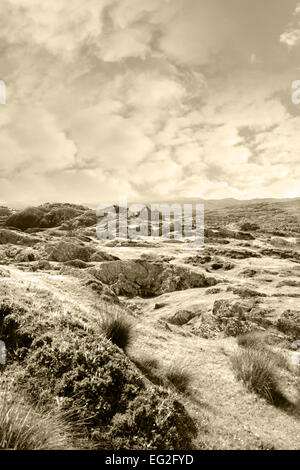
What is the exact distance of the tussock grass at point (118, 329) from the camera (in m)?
7.38

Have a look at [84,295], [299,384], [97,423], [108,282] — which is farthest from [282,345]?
[108,282]

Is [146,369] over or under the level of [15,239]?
under

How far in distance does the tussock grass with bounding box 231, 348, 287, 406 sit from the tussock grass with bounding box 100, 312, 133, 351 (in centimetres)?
269

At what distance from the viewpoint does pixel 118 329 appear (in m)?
7.66

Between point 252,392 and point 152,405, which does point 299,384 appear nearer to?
point 252,392

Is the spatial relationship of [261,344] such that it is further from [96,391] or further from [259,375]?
[96,391]

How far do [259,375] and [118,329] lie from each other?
3420 millimetres

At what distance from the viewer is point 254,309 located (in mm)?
15477

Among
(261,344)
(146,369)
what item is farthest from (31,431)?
(261,344)

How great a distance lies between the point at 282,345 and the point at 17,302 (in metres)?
9.30

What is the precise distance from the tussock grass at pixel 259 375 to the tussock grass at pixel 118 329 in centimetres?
269

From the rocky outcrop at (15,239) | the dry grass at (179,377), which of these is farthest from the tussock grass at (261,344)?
the rocky outcrop at (15,239)

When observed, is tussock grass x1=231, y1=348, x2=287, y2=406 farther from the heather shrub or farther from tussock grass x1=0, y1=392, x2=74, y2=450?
tussock grass x1=0, y1=392, x2=74, y2=450
